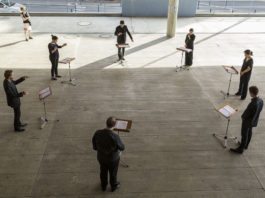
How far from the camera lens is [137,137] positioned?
755cm

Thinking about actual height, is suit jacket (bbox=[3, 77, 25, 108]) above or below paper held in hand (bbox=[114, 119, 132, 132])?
above

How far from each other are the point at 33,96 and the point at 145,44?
756 cm

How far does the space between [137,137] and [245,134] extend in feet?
8.80

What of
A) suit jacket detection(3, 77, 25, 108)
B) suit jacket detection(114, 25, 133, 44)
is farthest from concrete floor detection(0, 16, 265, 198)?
suit jacket detection(114, 25, 133, 44)

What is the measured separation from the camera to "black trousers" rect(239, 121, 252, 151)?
659cm

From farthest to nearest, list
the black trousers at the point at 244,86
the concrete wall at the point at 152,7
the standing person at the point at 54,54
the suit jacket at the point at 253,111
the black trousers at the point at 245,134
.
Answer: the concrete wall at the point at 152,7 < the standing person at the point at 54,54 < the black trousers at the point at 244,86 < the black trousers at the point at 245,134 < the suit jacket at the point at 253,111

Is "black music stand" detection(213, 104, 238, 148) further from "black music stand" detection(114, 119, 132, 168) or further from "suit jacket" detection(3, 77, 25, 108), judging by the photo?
"suit jacket" detection(3, 77, 25, 108)

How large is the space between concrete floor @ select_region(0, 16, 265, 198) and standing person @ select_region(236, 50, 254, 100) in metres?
0.33

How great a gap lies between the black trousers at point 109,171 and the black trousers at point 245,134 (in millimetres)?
3167

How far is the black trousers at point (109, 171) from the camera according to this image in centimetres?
534

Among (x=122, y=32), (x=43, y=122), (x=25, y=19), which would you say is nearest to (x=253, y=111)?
(x=43, y=122)

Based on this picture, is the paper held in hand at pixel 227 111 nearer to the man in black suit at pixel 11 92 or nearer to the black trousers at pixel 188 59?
the man in black suit at pixel 11 92

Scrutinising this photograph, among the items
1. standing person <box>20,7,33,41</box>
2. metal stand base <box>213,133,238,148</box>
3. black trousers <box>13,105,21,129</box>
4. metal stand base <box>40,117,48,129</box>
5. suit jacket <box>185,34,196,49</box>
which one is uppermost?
standing person <box>20,7,33,41</box>

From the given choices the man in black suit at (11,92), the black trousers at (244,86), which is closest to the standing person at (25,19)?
the man in black suit at (11,92)
